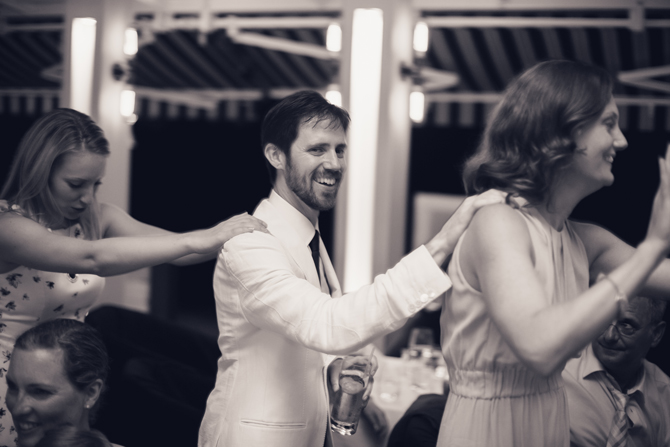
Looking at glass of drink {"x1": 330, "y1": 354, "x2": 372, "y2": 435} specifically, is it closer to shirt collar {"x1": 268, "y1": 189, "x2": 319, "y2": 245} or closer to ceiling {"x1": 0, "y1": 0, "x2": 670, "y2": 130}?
shirt collar {"x1": 268, "y1": 189, "x2": 319, "y2": 245}

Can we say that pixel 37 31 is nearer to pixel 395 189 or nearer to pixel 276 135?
pixel 395 189

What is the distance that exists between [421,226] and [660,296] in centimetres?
660

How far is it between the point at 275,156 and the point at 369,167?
103 inches

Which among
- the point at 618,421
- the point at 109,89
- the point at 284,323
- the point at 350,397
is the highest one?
the point at 109,89

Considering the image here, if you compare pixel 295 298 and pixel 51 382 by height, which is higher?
pixel 295 298

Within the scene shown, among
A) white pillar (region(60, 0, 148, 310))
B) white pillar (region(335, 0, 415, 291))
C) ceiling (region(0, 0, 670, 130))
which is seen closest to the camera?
white pillar (region(335, 0, 415, 291))

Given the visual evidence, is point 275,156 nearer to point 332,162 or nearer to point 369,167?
point 332,162

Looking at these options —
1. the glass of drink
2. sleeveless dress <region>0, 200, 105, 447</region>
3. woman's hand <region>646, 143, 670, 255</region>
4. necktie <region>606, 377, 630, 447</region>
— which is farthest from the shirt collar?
necktie <region>606, 377, 630, 447</region>

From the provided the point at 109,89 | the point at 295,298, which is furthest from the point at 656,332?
the point at 109,89

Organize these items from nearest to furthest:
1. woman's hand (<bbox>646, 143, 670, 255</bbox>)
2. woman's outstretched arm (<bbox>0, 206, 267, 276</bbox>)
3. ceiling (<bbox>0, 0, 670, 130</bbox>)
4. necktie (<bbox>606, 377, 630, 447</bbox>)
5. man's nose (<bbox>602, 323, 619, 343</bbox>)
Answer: woman's hand (<bbox>646, 143, 670, 255</bbox>) < woman's outstretched arm (<bbox>0, 206, 267, 276</bbox>) < necktie (<bbox>606, 377, 630, 447</bbox>) < man's nose (<bbox>602, 323, 619, 343</bbox>) < ceiling (<bbox>0, 0, 670, 130</bbox>)

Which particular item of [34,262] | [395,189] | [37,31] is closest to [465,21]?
[395,189]

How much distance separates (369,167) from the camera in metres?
4.34

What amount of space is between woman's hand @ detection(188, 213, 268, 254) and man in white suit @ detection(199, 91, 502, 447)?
0.02 metres

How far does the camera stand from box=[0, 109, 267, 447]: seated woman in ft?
5.65
